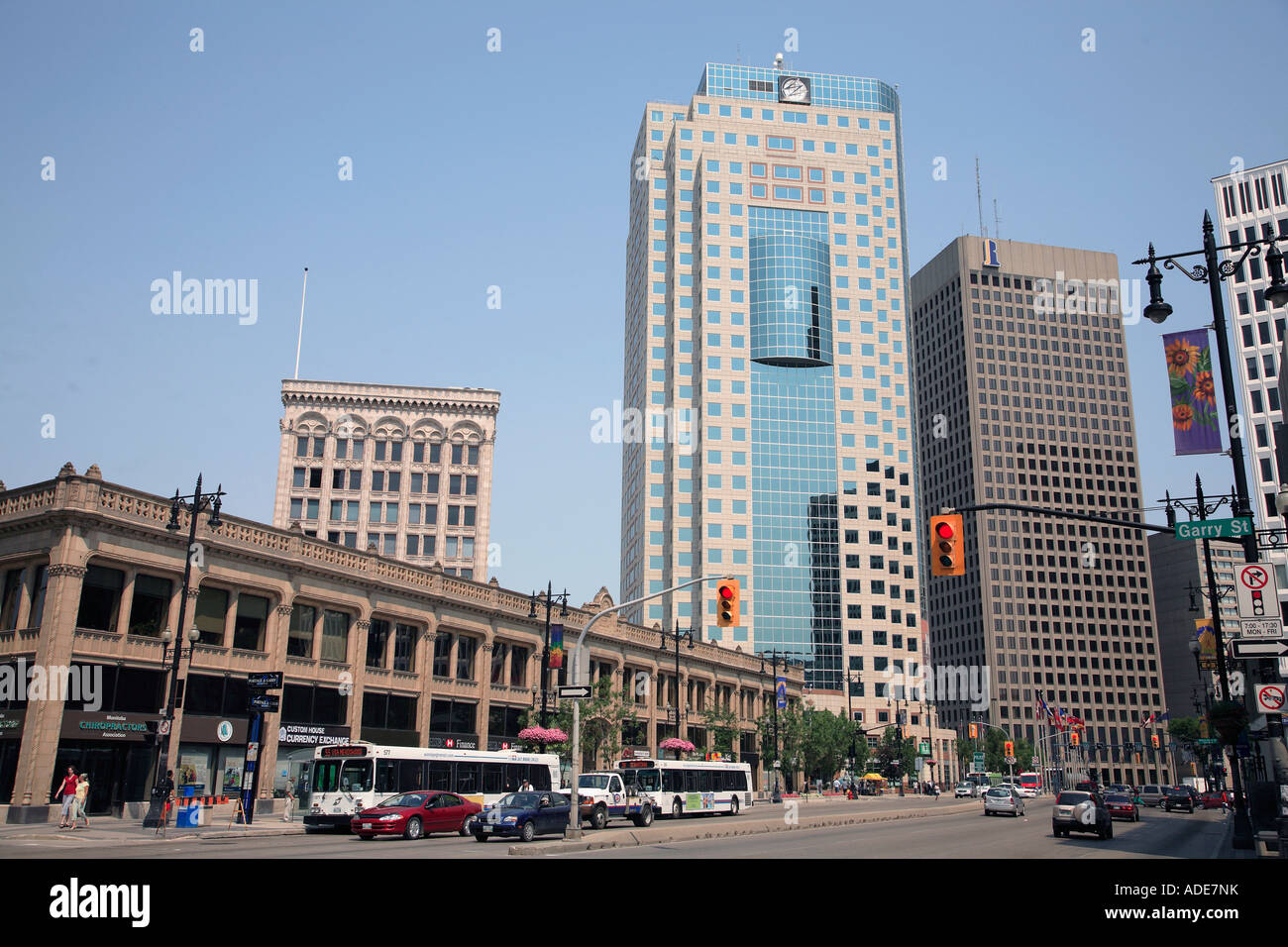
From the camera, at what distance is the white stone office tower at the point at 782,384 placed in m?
126

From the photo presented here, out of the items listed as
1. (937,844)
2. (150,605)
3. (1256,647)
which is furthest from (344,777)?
(1256,647)

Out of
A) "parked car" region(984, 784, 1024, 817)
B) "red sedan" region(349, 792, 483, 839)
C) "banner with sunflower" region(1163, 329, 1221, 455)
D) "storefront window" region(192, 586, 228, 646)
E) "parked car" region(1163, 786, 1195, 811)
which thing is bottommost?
"parked car" region(1163, 786, 1195, 811)

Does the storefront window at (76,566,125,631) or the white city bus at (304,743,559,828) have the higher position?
the storefront window at (76,566,125,631)

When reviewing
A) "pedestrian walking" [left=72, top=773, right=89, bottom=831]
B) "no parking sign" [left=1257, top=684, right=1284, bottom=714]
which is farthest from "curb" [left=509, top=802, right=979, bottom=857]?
"no parking sign" [left=1257, top=684, right=1284, bottom=714]

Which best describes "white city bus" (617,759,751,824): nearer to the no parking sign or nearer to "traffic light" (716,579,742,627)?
"traffic light" (716,579,742,627)

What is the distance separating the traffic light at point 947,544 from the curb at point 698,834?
11.7m

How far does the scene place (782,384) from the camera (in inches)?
5217

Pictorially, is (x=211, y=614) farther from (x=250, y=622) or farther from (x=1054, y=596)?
(x=1054, y=596)

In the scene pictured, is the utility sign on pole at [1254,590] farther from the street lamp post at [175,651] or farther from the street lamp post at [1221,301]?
the street lamp post at [175,651]

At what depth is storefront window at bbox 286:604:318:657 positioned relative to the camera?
47812 millimetres

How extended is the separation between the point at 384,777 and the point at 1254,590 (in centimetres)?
2904

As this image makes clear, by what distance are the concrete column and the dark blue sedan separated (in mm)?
17311

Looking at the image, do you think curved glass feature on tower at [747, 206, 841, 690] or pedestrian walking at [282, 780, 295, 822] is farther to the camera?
curved glass feature on tower at [747, 206, 841, 690]
